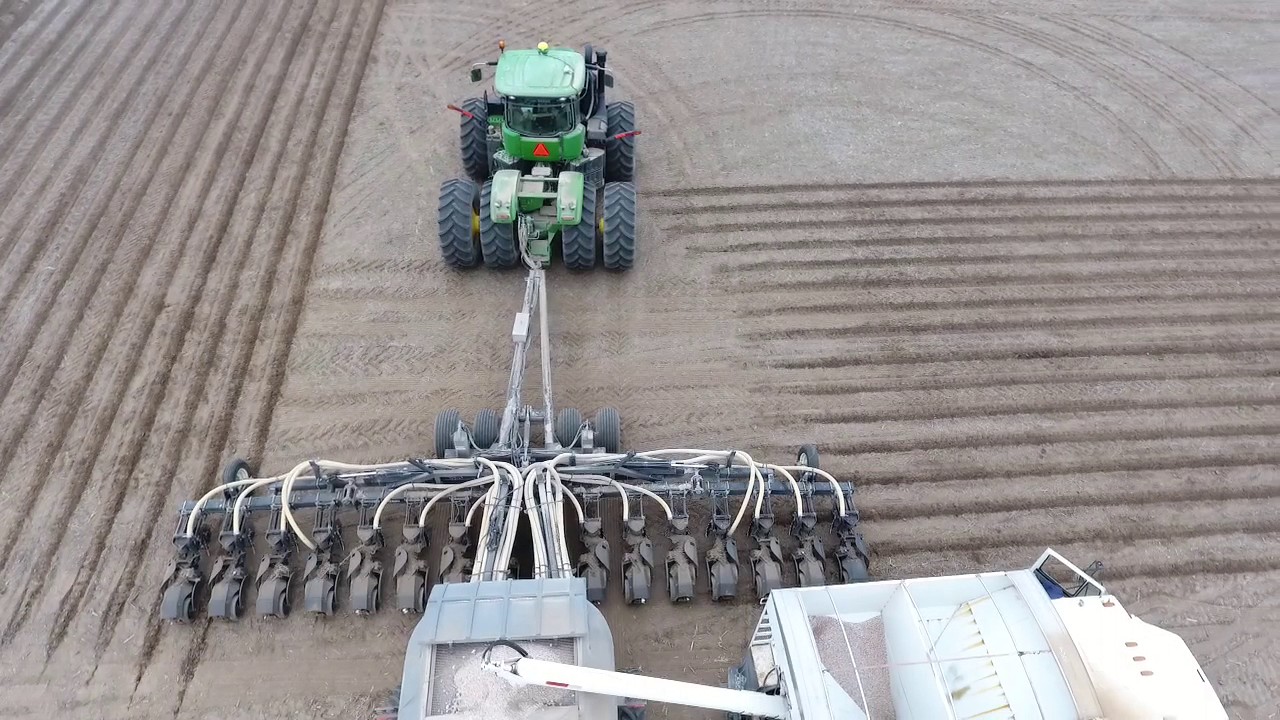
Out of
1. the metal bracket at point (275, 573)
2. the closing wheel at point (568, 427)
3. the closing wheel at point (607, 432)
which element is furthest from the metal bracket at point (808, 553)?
the metal bracket at point (275, 573)

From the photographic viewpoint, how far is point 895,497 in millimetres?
5832

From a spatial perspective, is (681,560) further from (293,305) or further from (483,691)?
(293,305)

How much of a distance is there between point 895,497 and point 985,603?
2.19 metres

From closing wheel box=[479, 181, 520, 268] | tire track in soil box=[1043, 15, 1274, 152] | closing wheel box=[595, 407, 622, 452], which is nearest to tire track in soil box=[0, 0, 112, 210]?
closing wheel box=[479, 181, 520, 268]

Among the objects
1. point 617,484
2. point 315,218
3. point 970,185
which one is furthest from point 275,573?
point 970,185

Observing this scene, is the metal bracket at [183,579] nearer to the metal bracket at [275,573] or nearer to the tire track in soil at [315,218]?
the tire track in soil at [315,218]

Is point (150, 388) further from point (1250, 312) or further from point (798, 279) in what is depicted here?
point (1250, 312)

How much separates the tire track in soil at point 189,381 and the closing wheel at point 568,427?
10.7ft

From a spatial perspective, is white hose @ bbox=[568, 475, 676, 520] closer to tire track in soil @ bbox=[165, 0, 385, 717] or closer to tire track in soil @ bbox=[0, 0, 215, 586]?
tire track in soil @ bbox=[165, 0, 385, 717]

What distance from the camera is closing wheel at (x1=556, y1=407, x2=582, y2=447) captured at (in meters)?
5.57

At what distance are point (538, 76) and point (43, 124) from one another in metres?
6.78

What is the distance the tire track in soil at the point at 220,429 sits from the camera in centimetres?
480

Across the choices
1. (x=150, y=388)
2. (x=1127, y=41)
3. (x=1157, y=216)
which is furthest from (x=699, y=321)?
(x=1127, y=41)

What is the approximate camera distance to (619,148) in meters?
7.97
